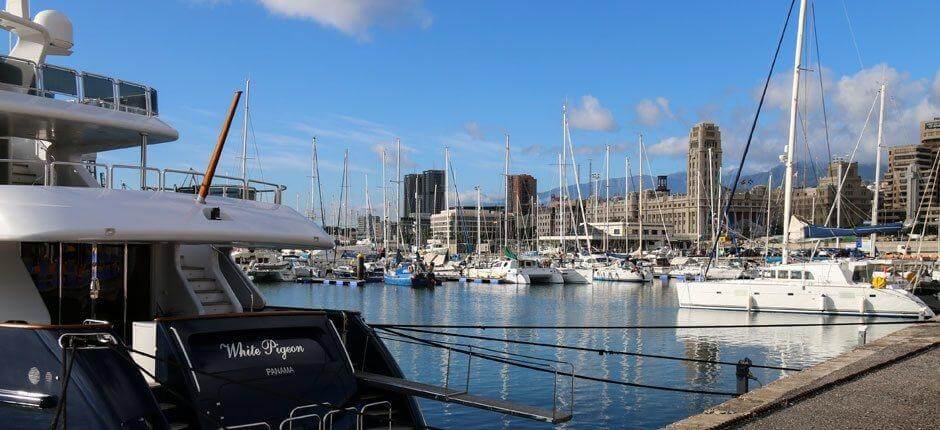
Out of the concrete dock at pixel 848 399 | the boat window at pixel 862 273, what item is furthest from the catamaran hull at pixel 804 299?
the concrete dock at pixel 848 399

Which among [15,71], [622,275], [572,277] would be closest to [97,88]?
[15,71]

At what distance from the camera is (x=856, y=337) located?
29.9m

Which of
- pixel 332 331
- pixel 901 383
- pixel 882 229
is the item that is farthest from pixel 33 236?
pixel 882 229

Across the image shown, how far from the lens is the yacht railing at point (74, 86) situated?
9.46 meters

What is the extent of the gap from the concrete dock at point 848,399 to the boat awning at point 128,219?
5.28 meters

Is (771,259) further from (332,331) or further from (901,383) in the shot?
(332,331)

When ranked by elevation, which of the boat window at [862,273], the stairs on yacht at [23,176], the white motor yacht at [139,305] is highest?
the stairs on yacht at [23,176]

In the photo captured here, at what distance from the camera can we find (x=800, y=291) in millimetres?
36594

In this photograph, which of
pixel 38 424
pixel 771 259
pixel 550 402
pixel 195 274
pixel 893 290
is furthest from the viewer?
pixel 771 259

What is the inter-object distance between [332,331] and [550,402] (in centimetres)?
983

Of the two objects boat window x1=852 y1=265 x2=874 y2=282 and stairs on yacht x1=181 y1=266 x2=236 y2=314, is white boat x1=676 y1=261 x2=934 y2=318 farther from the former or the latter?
stairs on yacht x1=181 y1=266 x2=236 y2=314

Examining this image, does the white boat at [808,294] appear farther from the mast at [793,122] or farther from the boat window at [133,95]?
the boat window at [133,95]

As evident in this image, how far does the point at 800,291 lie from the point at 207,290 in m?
33.2

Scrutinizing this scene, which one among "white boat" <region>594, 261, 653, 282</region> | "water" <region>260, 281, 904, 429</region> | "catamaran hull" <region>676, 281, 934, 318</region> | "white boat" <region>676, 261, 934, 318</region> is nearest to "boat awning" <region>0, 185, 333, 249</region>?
"water" <region>260, 281, 904, 429</region>
